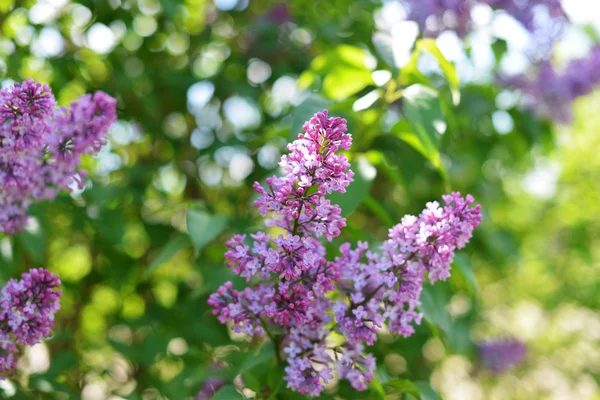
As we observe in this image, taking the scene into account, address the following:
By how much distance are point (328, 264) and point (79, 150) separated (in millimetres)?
517

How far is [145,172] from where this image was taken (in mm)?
2121

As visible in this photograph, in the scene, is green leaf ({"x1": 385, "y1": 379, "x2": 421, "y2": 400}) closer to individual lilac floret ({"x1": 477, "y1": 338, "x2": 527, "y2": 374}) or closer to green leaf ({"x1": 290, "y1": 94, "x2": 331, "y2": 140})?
green leaf ({"x1": 290, "y1": 94, "x2": 331, "y2": 140})

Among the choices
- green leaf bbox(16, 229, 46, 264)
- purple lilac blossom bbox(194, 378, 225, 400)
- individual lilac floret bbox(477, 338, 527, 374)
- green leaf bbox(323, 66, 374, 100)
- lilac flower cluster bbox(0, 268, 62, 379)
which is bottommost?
green leaf bbox(16, 229, 46, 264)

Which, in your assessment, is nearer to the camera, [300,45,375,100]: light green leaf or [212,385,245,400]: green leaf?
[212,385,245,400]: green leaf

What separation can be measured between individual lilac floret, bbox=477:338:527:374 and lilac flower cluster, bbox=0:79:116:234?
82.3 inches

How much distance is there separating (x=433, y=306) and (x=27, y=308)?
2.51ft

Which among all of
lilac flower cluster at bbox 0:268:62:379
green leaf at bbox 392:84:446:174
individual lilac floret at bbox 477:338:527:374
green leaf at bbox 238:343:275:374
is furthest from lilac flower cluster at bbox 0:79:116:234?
individual lilac floret at bbox 477:338:527:374

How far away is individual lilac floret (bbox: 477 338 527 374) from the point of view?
8.83 feet

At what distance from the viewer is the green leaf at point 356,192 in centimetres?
121

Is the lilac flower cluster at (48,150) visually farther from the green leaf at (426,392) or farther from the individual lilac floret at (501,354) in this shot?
the individual lilac floret at (501,354)

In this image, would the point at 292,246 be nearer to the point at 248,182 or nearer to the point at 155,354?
the point at 155,354

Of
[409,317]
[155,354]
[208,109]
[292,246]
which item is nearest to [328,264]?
[292,246]

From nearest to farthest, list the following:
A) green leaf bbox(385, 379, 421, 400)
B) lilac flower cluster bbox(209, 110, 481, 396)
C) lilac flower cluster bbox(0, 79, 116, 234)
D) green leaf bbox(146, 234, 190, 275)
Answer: lilac flower cluster bbox(209, 110, 481, 396) → lilac flower cluster bbox(0, 79, 116, 234) → green leaf bbox(385, 379, 421, 400) → green leaf bbox(146, 234, 190, 275)

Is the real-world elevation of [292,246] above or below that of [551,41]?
below
